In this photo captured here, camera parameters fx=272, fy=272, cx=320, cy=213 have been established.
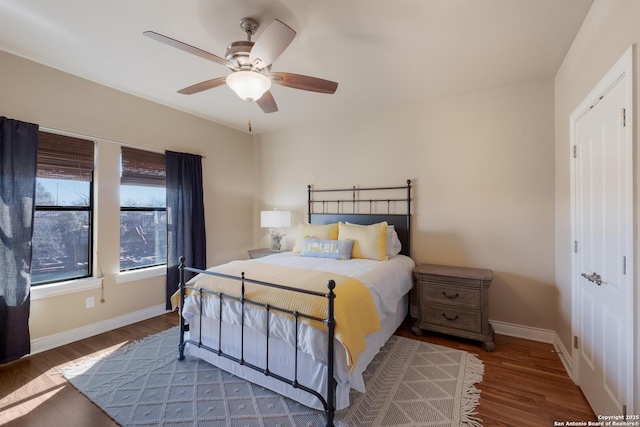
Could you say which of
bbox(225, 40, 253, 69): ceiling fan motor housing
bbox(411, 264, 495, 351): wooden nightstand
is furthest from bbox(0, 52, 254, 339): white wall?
bbox(411, 264, 495, 351): wooden nightstand

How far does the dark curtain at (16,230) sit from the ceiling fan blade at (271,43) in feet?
7.75

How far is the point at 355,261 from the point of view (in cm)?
295

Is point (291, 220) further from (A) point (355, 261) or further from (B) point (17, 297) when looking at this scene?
(B) point (17, 297)

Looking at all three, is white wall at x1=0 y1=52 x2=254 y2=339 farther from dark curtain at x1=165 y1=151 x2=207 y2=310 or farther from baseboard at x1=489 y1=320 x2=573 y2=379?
baseboard at x1=489 y1=320 x2=573 y2=379

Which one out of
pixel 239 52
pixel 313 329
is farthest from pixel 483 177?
pixel 239 52

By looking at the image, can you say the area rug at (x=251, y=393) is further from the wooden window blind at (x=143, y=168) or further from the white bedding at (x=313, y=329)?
the wooden window blind at (x=143, y=168)

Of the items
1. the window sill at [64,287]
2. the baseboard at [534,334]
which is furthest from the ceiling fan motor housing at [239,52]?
the baseboard at [534,334]

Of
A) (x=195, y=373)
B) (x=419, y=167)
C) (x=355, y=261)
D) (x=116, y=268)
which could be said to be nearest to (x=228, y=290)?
(x=195, y=373)

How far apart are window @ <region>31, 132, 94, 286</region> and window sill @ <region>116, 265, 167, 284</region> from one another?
301 mm

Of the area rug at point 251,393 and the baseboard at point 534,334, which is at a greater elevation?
the baseboard at point 534,334

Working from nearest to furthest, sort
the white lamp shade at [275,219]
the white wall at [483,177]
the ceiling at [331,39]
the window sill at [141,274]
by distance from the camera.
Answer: the ceiling at [331,39]
the white wall at [483,177]
the window sill at [141,274]
the white lamp shade at [275,219]

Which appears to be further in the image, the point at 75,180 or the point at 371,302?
the point at 75,180

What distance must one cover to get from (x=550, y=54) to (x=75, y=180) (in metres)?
4.81

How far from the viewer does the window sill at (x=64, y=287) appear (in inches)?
103
